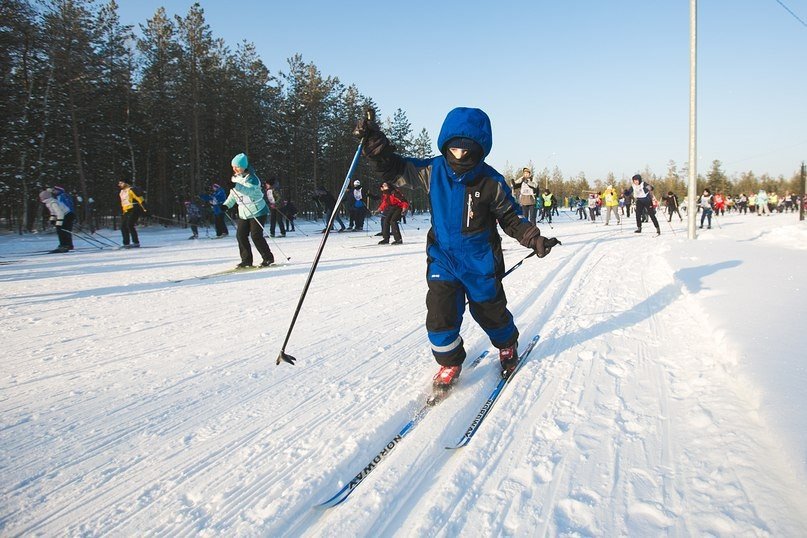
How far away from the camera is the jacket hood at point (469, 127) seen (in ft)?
8.61

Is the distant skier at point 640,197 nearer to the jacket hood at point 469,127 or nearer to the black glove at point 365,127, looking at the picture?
the jacket hood at point 469,127

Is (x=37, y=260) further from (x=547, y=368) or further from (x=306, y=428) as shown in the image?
(x=547, y=368)

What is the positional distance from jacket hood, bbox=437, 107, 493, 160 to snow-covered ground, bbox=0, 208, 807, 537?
1.57 meters

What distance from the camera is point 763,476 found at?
5.67 ft

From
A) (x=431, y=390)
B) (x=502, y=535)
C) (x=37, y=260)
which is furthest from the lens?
(x=37, y=260)

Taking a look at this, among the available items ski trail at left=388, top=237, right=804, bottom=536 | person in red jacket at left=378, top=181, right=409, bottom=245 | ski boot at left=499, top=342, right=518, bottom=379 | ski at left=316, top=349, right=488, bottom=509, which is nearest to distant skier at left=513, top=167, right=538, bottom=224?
person in red jacket at left=378, top=181, right=409, bottom=245

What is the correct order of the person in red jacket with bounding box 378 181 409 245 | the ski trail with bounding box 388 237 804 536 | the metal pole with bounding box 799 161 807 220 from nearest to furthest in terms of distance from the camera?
the ski trail with bounding box 388 237 804 536
the person in red jacket with bounding box 378 181 409 245
the metal pole with bounding box 799 161 807 220

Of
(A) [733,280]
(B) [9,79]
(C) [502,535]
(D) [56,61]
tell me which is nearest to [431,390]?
(C) [502,535]

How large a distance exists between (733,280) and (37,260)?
13517mm

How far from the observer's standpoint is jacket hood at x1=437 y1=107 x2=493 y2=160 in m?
2.62

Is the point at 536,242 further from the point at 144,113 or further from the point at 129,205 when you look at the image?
the point at 144,113

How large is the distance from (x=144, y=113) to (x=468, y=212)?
30.6m

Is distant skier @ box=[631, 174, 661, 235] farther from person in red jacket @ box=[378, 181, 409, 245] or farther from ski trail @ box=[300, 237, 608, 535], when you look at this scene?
ski trail @ box=[300, 237, 608, 535]

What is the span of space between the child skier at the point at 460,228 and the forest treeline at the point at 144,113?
22.0 metres
